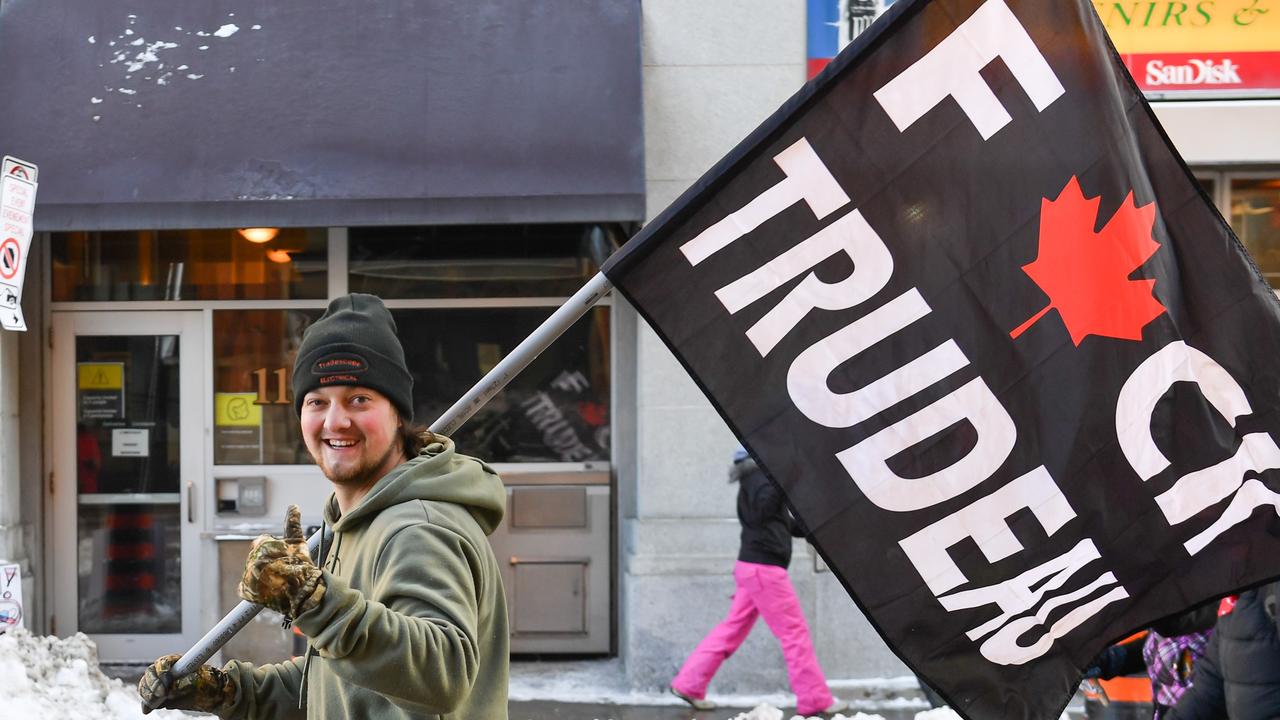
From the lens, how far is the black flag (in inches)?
109

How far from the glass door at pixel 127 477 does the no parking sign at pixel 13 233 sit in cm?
252

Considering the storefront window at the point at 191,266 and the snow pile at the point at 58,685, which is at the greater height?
the storefront window at the point at 191,266

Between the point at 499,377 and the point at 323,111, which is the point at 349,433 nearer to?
the point at 499,377

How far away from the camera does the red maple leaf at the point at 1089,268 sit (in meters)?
2.80

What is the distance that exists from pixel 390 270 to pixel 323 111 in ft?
4.65

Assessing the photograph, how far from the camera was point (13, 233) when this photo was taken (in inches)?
233

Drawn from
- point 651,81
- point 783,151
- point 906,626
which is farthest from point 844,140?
point 651,81

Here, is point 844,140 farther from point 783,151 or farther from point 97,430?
point 97,430

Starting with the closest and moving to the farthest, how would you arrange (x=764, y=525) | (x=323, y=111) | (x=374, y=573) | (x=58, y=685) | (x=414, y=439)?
(x=374, y=573)
(x=414, y=439)
(x=58, y=685)
(x=764, y=525)
(x=323, y=111)

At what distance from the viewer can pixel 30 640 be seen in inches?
277

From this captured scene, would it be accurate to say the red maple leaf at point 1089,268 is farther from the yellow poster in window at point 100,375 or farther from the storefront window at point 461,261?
the yellow poster in window at point 100,375

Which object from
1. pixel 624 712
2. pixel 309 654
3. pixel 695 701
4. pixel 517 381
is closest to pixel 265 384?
pixel 517 381

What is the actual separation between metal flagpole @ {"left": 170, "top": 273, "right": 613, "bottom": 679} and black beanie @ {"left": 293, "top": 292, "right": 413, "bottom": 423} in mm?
150

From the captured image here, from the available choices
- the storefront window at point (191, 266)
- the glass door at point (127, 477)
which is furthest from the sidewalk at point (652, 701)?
the storefront window at point (191, 266)
